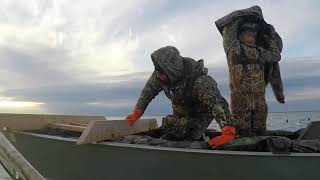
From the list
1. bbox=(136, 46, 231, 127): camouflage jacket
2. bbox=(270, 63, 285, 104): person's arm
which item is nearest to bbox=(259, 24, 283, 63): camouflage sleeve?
bbox=(270, 63, 285, 104): person's arm

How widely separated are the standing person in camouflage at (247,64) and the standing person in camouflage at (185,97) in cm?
43

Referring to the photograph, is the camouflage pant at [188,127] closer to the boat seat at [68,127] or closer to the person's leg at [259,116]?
the person's leg at [259,116]

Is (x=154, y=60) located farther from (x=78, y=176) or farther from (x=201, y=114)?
(x=78, y=176)

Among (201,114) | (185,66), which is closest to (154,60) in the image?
(185,66)

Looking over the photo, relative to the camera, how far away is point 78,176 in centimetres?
672

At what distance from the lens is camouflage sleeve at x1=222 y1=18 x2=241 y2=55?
6.38 meters

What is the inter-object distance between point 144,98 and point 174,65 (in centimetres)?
100

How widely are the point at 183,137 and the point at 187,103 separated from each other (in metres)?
0.46

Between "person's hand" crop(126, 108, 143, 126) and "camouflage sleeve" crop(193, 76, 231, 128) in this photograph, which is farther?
"person's hand" crop(126, 108, 143, 126)

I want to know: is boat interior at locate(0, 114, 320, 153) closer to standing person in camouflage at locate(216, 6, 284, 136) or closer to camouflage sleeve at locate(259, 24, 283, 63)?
standing person in camouflage at locate(216, 6, 284, 136)

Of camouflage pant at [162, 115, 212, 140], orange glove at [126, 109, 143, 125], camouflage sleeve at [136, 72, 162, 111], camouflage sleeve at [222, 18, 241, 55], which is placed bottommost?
camouflage pant at [162, 115, 212, 140]

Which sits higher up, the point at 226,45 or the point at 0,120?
the point at 226,45

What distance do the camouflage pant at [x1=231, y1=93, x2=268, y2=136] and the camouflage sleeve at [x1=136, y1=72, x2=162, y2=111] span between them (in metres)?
1.01

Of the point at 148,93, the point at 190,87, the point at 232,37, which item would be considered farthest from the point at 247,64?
the point at 148,93
